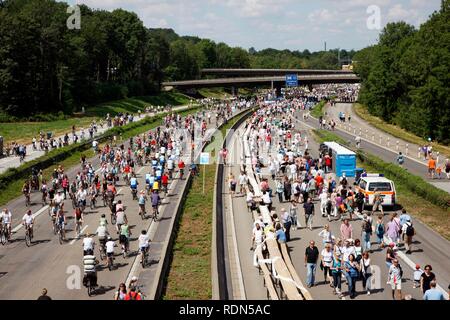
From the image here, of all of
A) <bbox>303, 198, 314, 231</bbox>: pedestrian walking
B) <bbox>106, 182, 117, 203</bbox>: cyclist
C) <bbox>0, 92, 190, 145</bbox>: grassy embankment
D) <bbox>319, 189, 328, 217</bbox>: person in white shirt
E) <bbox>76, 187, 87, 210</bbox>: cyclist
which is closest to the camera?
<bbox>303, 198, 314, 231</bbox>: pedestrian walking

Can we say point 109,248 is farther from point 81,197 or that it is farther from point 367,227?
point 81,197

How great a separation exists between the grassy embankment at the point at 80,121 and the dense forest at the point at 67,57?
3066 mm

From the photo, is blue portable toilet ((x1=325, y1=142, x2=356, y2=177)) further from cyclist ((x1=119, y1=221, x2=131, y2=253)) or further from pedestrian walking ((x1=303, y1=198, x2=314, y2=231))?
cyclist ((x1=119, y1=221, x2=131, y2=253))

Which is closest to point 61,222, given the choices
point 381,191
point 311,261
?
point 311,261

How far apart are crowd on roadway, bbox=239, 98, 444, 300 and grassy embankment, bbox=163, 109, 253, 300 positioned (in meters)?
2.13

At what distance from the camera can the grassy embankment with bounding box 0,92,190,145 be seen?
68.8 metres

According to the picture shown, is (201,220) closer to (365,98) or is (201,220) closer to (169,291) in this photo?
(169,291)

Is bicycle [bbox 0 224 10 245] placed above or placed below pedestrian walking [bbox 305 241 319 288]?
below

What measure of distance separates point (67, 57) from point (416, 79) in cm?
5121

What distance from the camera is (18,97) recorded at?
85625 mm

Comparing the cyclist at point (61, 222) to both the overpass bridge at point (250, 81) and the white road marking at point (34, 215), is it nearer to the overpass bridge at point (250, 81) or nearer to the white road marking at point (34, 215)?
the white road marking at point (34, 215)

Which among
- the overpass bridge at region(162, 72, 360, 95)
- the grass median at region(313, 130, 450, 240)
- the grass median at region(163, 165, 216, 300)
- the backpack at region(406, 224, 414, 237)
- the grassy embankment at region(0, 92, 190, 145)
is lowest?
the grass median at region(163, 165, 216, 300)

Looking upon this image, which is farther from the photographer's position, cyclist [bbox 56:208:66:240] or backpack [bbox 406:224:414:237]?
cyclist [bbox 56:208:66:240]

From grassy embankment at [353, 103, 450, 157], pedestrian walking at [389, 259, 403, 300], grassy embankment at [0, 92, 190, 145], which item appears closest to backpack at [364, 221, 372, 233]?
pedestrian walking at [389, 259, 403, 300]
